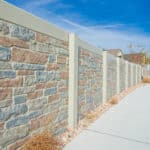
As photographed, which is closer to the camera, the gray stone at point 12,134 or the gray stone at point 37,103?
the gray stone at point 12,134

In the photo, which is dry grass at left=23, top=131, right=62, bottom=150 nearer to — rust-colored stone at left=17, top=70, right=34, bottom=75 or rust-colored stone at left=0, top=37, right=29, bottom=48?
rust-colored stone at left=17, top=70, right=34, bottom=75

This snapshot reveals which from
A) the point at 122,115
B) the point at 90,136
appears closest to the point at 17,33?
the point at 90,136

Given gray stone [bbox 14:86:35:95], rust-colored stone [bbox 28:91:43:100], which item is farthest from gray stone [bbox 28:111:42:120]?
gray stone [bbox 14:86:35:95]

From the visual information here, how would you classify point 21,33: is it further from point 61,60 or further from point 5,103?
point 61,60

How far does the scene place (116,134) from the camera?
5.69 m

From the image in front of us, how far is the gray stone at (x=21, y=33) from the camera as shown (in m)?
3.61

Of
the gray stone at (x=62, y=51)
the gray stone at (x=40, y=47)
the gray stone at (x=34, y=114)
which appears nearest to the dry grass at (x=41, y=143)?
the gray stone at (x=34, y=114)

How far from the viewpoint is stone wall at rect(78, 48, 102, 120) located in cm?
708

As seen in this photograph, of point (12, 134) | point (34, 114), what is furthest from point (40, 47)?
point (12, 134)

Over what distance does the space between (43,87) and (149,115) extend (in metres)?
4.89

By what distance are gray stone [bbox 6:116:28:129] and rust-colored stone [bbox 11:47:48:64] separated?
0.99m

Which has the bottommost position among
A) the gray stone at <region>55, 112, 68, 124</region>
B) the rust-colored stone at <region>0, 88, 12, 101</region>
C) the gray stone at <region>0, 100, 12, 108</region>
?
the gray stone at <region>55, 112, 68, 124</region>

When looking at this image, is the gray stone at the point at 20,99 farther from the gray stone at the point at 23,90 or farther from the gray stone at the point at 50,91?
the gray stone at the point at 50,91

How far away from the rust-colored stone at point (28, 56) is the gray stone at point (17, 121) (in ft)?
3.26
